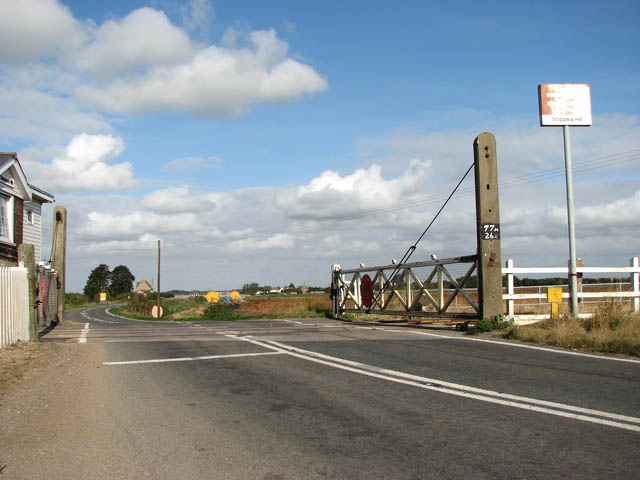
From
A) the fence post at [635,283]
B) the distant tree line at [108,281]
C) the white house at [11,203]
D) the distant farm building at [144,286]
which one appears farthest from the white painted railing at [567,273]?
the distant tree line at [108,281]

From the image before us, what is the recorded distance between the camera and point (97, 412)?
6.14m

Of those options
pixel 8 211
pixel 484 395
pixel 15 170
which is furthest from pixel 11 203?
pixel 484 395

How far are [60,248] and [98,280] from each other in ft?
404

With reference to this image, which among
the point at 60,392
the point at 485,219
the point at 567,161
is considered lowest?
the point at 60,392

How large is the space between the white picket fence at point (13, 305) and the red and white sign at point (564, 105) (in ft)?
45.6

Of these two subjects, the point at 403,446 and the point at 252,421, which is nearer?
the point at 403,446

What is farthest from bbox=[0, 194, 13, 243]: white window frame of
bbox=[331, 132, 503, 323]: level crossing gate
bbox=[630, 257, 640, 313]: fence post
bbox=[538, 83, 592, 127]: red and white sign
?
bbox=[630, 257, 640, 313]: fence post

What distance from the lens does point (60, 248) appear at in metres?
24.6

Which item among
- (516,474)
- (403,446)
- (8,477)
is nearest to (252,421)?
(403,446)

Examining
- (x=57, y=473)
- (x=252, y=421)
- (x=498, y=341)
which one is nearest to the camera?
(x=57, y=473)

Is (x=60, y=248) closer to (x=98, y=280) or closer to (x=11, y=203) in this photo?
(x=11, y=203)

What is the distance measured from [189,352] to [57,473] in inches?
268

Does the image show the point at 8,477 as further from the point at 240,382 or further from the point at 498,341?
the point at 498,341

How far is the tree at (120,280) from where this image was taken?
141m
